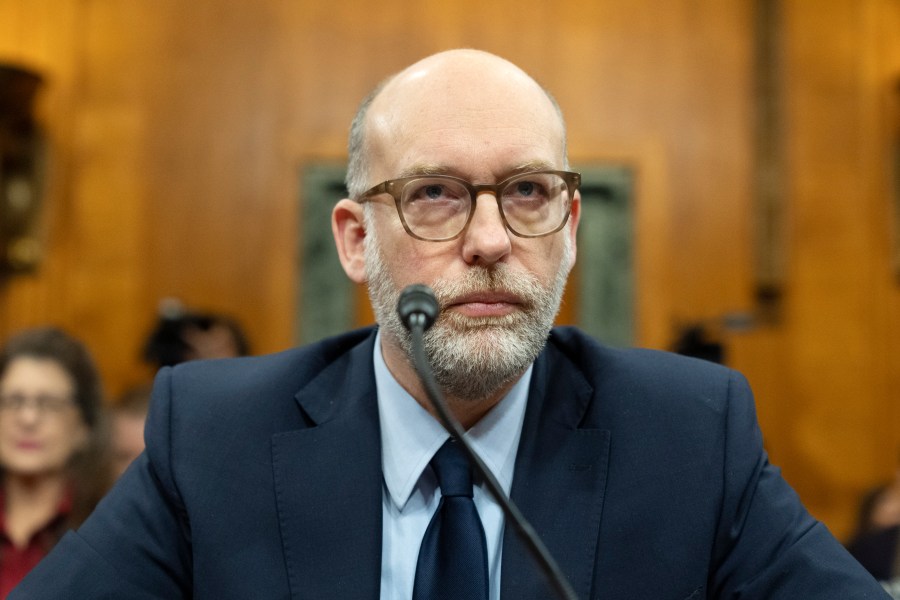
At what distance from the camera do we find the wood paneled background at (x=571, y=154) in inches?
186

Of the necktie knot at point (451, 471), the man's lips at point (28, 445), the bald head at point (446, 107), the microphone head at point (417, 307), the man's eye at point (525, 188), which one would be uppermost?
the bald head at point (446, 107)

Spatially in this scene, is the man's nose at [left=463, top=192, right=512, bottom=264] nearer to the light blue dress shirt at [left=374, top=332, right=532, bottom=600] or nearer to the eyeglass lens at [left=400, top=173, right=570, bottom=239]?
the eyeglass lens at [left=400, top=173, right=570, bottom=239]

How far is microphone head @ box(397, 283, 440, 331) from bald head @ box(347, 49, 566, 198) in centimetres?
34

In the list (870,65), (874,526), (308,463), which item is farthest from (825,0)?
(308,463)

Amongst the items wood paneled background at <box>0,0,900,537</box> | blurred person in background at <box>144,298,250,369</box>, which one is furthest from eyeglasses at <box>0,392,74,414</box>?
wood paneled background at <box>0,0,900,537</box>

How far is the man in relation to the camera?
→ 152 cm

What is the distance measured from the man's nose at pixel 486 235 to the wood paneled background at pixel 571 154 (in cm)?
327

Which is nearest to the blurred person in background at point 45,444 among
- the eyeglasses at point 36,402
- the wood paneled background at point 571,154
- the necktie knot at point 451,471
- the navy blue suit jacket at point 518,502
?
the eyeglasses at point 36,402

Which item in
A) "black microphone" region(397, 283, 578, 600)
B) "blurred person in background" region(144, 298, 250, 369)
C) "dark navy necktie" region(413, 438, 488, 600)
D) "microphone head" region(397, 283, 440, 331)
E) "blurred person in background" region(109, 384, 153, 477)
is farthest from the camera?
"blurred person in background" region(144, 298, 250, 369)

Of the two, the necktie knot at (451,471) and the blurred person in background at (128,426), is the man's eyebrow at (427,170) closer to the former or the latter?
the necktie knot at (451,471)

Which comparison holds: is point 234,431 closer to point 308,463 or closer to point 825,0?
point 308,463

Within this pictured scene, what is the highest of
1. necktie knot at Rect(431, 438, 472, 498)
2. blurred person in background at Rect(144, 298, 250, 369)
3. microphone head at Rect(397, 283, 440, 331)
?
microphone head at Rect(397, 283, 440, 331)

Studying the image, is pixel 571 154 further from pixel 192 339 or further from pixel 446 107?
pixel 446 107

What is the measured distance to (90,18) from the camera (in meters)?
4.75
